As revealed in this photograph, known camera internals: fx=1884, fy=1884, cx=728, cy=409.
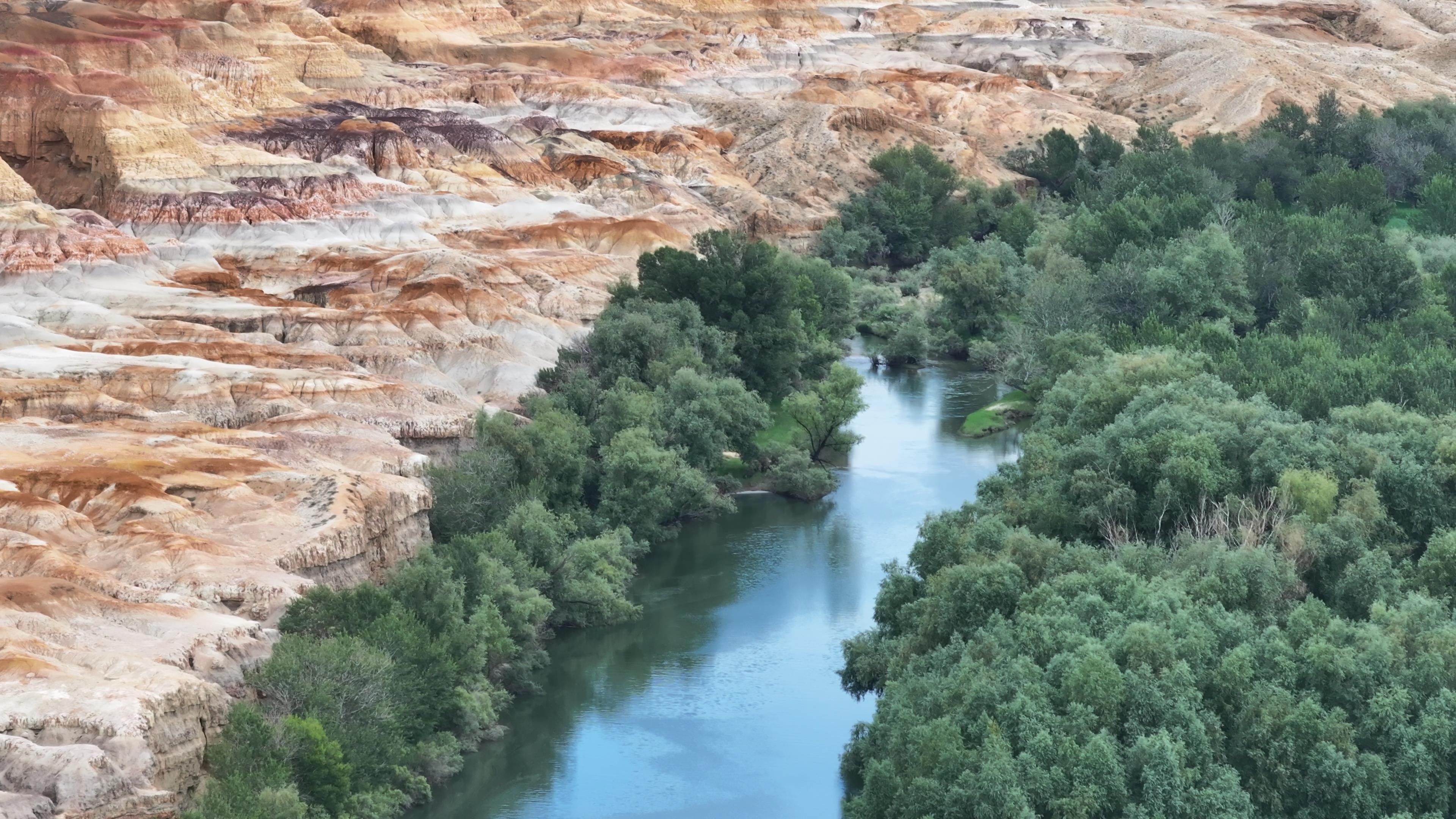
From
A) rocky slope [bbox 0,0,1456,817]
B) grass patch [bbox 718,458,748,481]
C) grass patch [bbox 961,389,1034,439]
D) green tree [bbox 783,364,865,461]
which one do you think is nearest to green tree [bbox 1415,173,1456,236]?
grass patch [bbox 961,389,1034,439]

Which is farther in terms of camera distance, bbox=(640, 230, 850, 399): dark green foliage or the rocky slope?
bbox=(640, 230, 850, 399): dark green foliage

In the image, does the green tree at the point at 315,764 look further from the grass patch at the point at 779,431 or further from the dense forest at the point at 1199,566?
the grass patch at the point at 779,431

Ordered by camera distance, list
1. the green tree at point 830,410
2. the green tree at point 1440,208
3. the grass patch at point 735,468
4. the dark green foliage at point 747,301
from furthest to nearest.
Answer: the green tree at point 1440,208 < the dark green foliage at point 747,301 < the green tree at point 830,410 < the grass patch at point 735,468

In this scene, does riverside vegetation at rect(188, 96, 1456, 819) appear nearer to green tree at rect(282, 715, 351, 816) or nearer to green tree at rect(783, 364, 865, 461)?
green tree at rect(282, 715, 351, 816)

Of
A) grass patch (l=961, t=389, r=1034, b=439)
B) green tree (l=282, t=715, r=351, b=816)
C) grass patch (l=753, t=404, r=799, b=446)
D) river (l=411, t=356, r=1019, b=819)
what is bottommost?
river (l=411, t=356, r=1019, b=819)

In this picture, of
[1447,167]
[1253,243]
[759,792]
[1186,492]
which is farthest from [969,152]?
[759,792]

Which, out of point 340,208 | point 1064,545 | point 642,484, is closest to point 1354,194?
point 340,208

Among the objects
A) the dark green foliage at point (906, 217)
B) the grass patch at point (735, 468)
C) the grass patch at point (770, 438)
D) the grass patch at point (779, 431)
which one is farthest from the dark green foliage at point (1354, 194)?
the grass patch at point (735, 468)

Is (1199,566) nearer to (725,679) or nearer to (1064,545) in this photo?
(1064,545)
